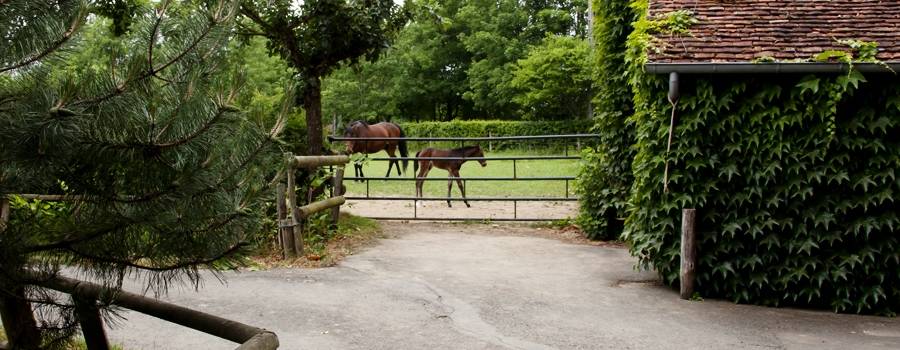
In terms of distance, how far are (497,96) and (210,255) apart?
4231cm

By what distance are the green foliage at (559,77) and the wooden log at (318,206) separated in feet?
80.5

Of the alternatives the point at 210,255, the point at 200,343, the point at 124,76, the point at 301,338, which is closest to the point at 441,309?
the point at 301,338

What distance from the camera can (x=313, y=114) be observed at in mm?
10086

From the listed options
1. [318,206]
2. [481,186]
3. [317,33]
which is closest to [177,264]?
[318,206]

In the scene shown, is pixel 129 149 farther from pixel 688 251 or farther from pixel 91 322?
pixel 688 251

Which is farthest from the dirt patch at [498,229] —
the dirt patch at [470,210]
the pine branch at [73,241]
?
the pine branch at [73,241]

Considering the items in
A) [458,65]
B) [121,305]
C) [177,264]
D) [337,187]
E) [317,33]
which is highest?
[458,65]

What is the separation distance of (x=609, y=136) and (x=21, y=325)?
835 cm

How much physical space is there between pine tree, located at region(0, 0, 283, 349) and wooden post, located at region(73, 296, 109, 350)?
258 mm

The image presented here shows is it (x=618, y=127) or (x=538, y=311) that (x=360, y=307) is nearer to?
(x=538, y=311)

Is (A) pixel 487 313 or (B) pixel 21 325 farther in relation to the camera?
(A) pixel 487 313

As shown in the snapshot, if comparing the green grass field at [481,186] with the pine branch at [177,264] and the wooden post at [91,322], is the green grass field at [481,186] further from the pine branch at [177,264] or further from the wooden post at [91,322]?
the pine branch at [177,264]

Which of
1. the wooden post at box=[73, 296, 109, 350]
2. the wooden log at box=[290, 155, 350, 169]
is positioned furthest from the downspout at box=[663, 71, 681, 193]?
the wooden post at box=[73, 296, 109, 350]

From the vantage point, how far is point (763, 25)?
7.50m
